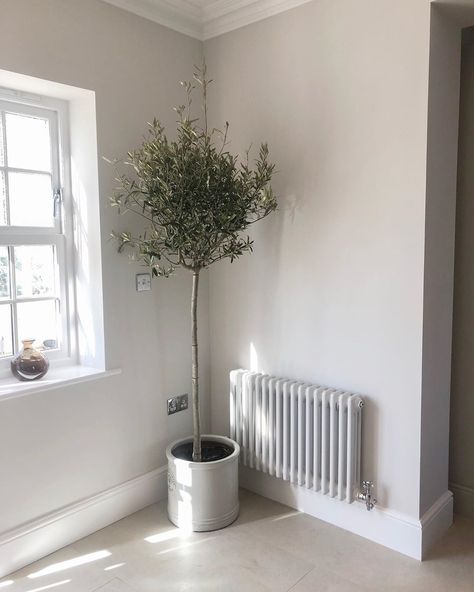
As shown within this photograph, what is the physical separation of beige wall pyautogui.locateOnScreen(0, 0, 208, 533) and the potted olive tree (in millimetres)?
153

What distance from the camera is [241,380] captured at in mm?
2879

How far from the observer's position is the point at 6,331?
8.27 ft

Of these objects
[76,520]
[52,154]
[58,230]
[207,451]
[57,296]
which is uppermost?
[52,154]

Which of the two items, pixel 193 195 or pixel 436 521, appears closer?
pixel 193 195

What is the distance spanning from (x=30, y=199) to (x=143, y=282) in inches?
27.3

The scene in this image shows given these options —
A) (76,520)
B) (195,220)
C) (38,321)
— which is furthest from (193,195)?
(76,520)

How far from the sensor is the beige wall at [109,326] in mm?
2316

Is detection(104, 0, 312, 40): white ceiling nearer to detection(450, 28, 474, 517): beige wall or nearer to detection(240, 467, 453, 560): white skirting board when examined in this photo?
detection(450, 28, 474, 517): beige wall

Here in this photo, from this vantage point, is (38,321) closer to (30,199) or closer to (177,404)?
(30,199)

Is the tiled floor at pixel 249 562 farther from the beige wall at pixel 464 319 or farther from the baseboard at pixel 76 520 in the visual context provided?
the beige wall at pixel 464 319

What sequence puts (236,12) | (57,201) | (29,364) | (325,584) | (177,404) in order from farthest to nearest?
(177,404), (236,12), (57,201), (29,364), (325,584)

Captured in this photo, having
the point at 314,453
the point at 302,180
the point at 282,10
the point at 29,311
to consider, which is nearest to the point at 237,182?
the point at 302,180

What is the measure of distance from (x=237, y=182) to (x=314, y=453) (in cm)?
138

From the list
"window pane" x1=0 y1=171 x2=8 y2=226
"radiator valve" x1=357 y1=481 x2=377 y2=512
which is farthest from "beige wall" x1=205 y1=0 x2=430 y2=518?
"window pane" x1=0 y1=171 x2=8 y2=226
